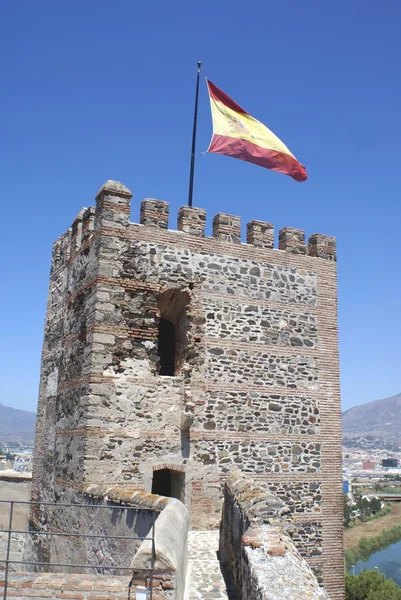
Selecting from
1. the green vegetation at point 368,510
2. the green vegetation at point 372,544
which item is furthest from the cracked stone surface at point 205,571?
the green vegetation at point 368,510

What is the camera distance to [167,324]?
13930mm

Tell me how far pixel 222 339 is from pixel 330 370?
2.98 meters

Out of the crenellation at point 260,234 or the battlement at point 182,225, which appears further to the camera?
the crenellation at point 260,234

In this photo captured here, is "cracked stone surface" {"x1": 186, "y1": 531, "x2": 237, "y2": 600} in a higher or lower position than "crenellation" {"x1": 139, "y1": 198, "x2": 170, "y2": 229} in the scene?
lower

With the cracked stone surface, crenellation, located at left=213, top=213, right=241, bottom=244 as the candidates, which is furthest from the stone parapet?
crenellation, located at left=213, top=213, right=241, bottom=244

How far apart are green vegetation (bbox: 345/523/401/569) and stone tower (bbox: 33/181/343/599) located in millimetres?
40810

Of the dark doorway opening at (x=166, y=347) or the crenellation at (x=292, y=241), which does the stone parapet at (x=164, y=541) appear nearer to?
the dark doorway opening at (x=166, y=347)

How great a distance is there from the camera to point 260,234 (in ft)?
46.2

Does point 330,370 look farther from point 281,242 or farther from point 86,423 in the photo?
point 86,423

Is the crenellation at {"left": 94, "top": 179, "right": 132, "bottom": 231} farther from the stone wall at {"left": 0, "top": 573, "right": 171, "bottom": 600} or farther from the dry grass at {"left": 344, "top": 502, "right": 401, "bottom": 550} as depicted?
the dry grass at {"left": 344, "top": 502, "right": 401, "bottom": 550}

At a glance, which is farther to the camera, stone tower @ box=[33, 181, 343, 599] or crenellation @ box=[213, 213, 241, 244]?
crenellation @ box=[213, 213, 241, 244]

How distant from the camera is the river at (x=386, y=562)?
48.5m

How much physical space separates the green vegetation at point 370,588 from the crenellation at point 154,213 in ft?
60.4

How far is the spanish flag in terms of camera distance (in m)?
14.0
